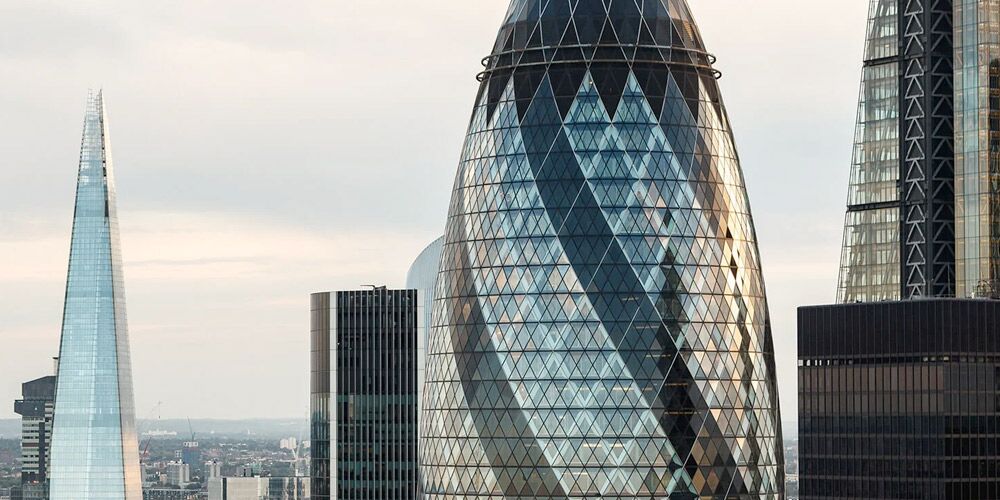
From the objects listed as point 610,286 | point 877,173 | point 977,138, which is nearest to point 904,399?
point 977,138

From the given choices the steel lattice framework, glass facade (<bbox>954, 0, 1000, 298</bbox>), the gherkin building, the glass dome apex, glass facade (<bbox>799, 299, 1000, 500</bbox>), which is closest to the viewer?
the gherkin building

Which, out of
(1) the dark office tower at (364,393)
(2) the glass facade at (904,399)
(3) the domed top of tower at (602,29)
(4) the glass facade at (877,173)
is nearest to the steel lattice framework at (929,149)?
(4) the glass facade at (877,173)

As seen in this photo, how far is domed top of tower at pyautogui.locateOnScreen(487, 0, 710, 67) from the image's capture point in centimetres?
13150

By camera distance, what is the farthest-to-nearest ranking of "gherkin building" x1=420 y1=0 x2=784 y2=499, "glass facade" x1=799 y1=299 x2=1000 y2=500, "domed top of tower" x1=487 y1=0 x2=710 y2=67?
"glass facade" x1=799 y1=299 x2=1000 y2=500 → "domed top of tower" x1=487 y1=0 x2=710 y2=67 → "gherkin building" x1=420 y1=0 x2=784 y2=499

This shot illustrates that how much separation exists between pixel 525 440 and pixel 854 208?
65.3 meters

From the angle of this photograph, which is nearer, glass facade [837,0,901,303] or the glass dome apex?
the glass dome apex

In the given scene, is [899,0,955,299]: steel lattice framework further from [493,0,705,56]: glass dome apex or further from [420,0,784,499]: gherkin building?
[493,0,705,56]: glass dome apex

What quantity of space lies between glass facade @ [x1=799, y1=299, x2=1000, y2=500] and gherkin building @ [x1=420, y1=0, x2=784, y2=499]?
27608mm

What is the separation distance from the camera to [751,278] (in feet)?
→ 438

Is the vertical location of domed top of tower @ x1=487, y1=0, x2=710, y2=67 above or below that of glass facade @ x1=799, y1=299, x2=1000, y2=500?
above

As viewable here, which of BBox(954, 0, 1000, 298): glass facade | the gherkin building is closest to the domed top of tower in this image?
the gherkin building

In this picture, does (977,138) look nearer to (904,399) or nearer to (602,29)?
(904,399)

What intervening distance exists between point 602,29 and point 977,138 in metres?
55.6

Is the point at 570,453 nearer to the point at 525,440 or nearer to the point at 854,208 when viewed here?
the point at 525,440
